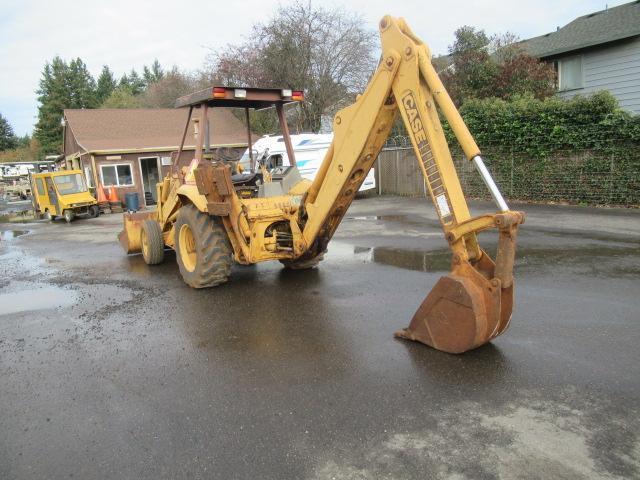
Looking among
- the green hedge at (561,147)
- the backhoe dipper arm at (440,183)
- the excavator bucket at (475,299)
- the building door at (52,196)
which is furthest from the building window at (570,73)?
the building door at (52,196)

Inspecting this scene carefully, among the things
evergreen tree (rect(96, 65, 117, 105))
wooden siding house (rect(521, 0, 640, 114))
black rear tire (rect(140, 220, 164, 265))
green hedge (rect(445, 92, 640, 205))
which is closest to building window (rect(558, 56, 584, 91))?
wooden siding house (rect(521, 0, 640, 114))

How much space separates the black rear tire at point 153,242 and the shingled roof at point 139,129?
17003 millimetres

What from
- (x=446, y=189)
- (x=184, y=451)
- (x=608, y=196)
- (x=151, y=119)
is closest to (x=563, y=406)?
(x=446, y=189)

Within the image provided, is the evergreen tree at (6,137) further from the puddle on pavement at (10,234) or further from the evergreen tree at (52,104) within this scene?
the puddle on pavement at (10,234)

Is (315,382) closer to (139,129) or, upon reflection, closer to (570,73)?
(570,73)

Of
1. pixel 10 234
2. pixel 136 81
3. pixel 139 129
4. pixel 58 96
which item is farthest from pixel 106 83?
pixel 10 234

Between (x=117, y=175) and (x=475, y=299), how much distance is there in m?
24.9

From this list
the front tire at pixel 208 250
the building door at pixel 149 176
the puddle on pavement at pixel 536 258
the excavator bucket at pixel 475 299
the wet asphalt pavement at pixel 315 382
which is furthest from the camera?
the building door at pixel 149 176

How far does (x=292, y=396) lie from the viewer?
3.90 meters

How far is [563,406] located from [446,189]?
6.16 ft

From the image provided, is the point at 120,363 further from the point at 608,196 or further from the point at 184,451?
the point at 608,196

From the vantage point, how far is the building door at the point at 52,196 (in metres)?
20.9

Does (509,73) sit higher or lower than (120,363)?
higher

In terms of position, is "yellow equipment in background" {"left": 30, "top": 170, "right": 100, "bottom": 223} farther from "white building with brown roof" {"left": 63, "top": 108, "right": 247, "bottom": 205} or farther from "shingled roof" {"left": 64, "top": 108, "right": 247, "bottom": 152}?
"shingled roof" {"left": 64, "top": 108, "right": 247, "bottom": 152}
